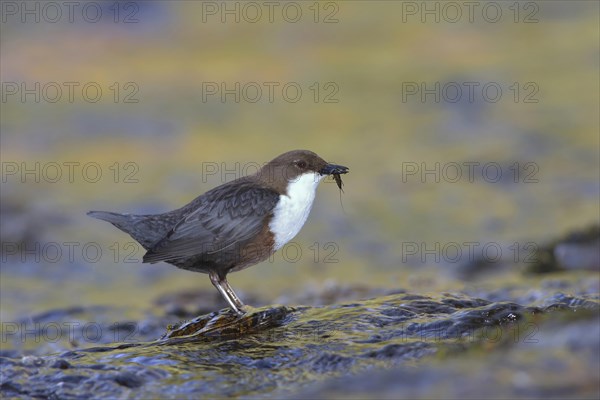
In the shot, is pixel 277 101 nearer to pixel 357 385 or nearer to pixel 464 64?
pixel 464 64

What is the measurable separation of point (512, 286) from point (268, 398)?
12.3ft

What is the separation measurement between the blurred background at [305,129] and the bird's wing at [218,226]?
2217 millimetres

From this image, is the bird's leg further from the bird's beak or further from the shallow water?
the bird's beak

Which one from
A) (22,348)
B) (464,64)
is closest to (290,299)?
(22,348)

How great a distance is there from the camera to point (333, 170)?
18.8 ft

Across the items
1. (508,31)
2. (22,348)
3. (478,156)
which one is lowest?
(22,348)

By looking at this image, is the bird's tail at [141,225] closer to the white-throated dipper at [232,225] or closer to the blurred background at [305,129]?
the white-throated dipper at [232,225]

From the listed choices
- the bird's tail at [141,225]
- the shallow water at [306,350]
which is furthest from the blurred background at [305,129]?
the shallow water at [306,350]

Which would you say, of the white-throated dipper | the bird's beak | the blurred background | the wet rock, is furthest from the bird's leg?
the wet rock

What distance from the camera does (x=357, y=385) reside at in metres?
3.98

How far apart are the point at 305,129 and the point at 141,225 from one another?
744 cm

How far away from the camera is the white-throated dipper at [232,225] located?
5.52 meters

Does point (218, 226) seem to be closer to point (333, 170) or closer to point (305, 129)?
point (333, 170)

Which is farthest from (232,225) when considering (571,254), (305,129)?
(305,129)
